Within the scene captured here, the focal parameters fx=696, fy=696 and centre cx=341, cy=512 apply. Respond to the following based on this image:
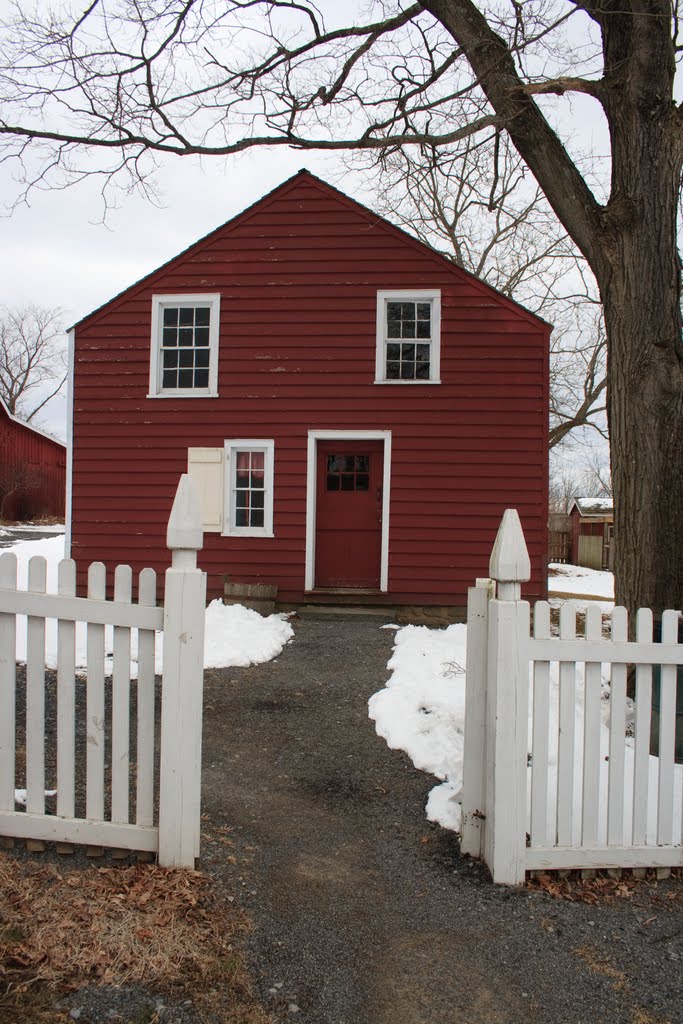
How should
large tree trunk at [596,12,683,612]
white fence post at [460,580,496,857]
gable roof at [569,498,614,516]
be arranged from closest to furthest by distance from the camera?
1. white fence post at [460,580,496,857]
2. large tree trunk at [596,12,683,612]
3. gable roof at [569,498,614,516]

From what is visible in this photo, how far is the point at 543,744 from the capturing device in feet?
10.3

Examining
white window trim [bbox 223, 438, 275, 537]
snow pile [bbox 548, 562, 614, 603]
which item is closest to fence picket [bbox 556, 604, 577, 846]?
white window trim [bbox 223, 438, 275, 537]

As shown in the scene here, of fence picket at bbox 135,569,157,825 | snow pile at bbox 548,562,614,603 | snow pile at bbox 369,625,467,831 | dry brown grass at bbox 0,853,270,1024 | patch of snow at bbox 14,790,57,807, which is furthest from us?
snow pile at bbox 548,562,614,603

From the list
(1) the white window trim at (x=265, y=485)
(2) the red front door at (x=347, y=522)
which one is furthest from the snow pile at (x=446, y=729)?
(1) the white window trim at (x=265, y=485)

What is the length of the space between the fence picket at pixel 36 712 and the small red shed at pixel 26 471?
27245 millimetres

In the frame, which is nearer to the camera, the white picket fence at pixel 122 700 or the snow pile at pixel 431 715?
the white picket fence at pixel 122 700

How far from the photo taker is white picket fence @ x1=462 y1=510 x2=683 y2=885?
122 inches

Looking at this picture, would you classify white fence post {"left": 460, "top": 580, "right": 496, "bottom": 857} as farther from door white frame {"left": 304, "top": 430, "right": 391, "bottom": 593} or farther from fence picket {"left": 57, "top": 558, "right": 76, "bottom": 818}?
door white frame {"left": 304, "top": 430, "right": 391, "bottom": 593}

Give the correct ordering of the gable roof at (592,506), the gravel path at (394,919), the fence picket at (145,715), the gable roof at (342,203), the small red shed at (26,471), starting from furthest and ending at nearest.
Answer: the gable roof at (592,506) < the small red shed at (26,471) < the gable roof at (342,203) < the fence picket at (145,715) < the gravel path at (394,919)

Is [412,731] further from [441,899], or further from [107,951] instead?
[107,951]

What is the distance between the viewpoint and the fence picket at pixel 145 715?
293 cm

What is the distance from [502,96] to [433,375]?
15.3ft

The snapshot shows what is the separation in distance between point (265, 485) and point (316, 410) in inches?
53.7

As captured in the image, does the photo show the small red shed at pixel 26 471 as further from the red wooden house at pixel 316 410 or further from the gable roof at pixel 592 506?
the gable roof at pixel 592 506
